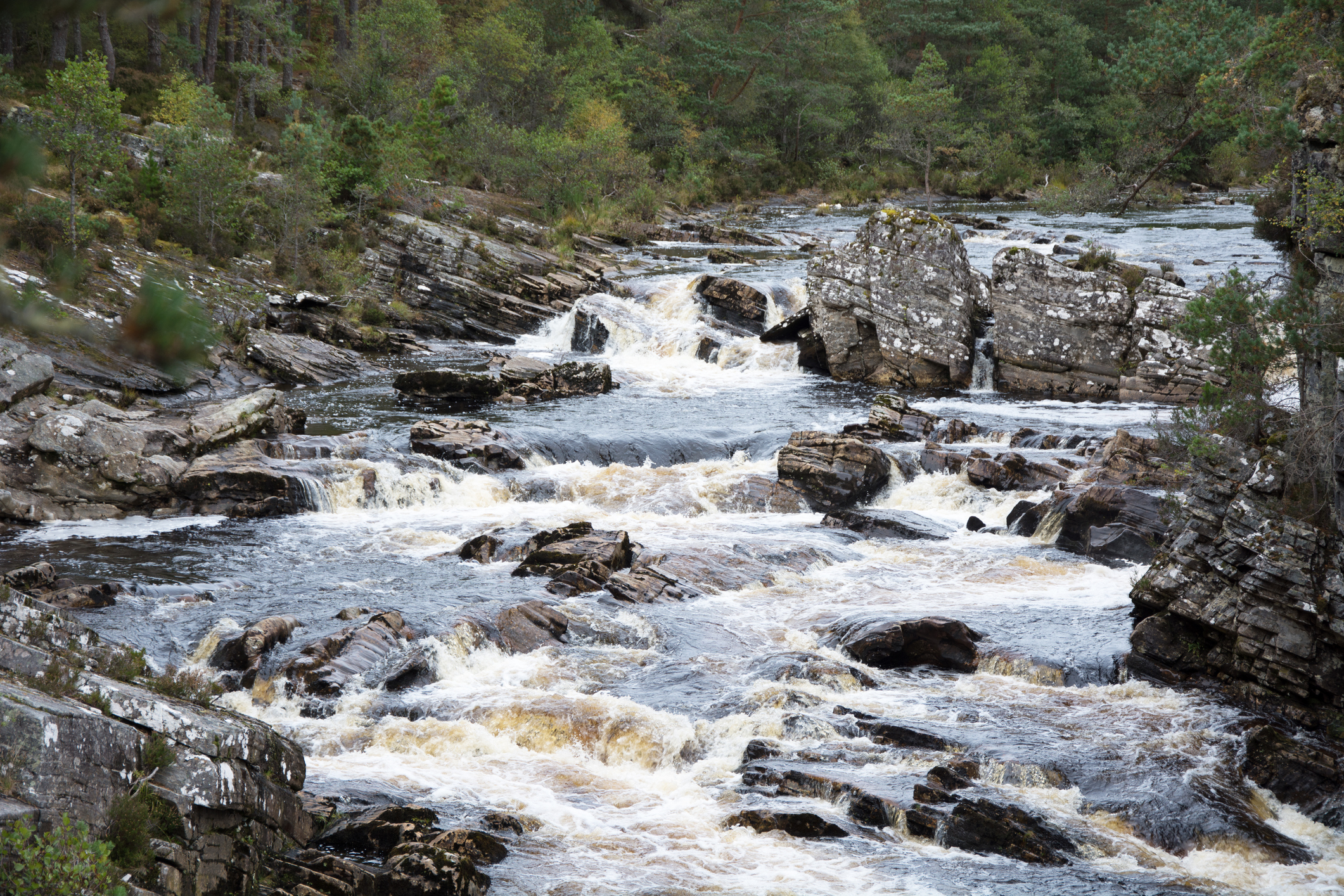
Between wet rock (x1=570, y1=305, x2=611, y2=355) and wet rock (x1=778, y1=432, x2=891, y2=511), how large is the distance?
13238mm

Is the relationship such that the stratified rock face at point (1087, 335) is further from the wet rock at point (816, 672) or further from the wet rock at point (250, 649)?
the wet rock at point (250, 649)

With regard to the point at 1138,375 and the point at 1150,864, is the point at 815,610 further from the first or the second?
the point at 1138,375

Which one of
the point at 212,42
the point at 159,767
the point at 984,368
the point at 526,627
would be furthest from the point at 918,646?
the point at 212,42

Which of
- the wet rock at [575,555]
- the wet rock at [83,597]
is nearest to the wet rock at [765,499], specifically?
the wet rock at [575,555]

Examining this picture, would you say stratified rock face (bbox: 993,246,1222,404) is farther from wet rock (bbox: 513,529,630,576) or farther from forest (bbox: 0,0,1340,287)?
wet rock (bbox: 513,529,630,576)

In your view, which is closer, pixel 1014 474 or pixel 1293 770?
pixel 1293 770

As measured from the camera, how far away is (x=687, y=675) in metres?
12.0

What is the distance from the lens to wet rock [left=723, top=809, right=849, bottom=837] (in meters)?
8.74

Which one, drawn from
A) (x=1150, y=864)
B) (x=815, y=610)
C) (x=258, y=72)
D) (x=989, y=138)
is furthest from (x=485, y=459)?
(x=989, y=138)

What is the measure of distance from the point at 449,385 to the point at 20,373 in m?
9.42

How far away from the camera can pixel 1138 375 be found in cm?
2425

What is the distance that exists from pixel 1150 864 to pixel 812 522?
10.2 metres

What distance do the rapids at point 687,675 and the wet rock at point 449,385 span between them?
0.86 metres

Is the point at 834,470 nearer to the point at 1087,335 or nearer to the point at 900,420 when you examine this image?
the point at 900,420
